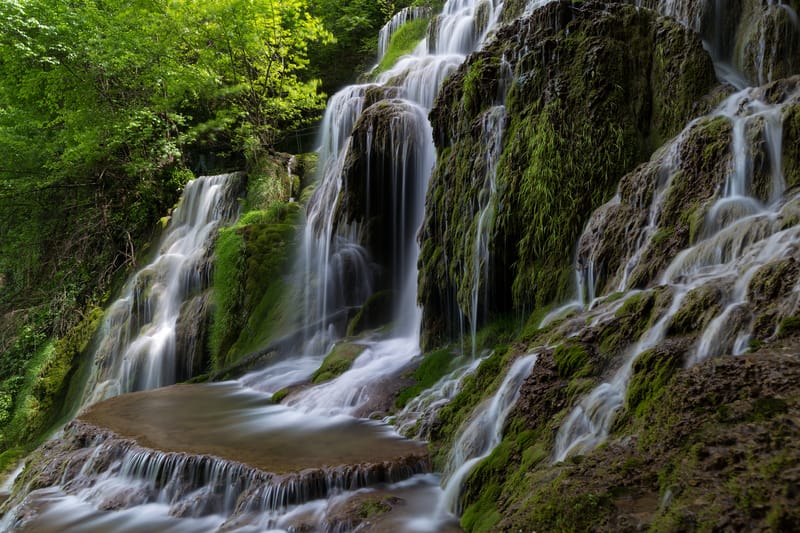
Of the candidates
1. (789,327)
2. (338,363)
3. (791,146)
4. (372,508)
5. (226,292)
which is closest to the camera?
(789,327)

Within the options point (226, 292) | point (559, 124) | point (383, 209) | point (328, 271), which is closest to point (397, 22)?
point (383, 209)

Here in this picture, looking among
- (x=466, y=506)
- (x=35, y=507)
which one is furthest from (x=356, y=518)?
(x=35, y=507)

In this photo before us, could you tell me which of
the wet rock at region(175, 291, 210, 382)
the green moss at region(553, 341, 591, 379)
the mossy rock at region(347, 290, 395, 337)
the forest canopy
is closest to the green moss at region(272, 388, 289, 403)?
the mossy rock at region(347, 290, 395, 337)

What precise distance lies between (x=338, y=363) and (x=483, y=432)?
476 cm

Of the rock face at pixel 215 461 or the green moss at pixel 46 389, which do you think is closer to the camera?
the rock face at pixel 215 461

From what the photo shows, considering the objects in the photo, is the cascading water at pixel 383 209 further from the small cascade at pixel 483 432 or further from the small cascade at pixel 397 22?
the small cascade at pixel 397 22

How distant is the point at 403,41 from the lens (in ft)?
60.2

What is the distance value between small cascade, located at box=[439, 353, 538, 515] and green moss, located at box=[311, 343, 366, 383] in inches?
167

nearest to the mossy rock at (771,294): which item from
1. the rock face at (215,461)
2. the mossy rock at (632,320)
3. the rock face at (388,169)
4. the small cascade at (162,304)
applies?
the mossy rock at (632,320)

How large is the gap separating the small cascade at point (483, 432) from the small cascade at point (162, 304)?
31.3 ft

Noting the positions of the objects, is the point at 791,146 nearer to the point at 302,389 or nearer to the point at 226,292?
the point at 302,389

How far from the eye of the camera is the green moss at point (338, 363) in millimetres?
9117

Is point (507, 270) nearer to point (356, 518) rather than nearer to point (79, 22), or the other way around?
point (356, 518)

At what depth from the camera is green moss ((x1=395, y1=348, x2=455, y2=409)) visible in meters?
7.39
